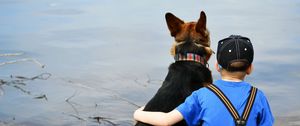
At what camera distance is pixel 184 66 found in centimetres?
529

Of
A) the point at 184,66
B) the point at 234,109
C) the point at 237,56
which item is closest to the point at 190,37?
the point at 184,66

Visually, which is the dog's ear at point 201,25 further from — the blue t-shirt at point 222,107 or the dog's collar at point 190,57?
the blue t-shirt at point 222,107

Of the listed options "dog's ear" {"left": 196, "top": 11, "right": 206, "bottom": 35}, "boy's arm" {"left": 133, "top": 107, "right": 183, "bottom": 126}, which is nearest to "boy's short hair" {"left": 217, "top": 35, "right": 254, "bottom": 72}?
"boy's arm" {"left": 133, "top": 107, "right": 183, "bottom": 126}

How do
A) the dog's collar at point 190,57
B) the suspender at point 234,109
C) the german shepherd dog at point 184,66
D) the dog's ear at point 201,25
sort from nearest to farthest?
the suspender at point 234,109 < the german shepherd dog at point 184,66 < the dog's ear at point 201,25 < the dog's collar at point 190,57

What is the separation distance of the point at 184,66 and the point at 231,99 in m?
0.99

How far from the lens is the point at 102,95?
8.53 meters

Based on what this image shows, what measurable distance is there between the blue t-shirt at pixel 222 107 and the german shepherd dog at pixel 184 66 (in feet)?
1.82

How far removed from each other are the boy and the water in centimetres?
332

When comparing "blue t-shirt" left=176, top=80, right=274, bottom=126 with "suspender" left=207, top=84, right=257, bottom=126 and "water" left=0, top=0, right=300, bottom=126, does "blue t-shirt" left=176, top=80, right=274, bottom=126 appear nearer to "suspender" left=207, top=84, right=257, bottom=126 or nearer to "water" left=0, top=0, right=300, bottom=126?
"suspender" left=207, top=84, right=257, bottom=126

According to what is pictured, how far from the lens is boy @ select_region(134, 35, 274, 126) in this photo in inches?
171

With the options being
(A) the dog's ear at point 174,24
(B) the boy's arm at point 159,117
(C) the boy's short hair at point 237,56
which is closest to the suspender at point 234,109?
(C) the boy's short hair at point 237,56

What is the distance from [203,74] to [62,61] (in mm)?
5027

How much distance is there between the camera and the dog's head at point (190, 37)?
539 centimetres

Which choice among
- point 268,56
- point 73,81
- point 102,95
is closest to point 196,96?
point 102,95
